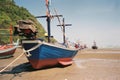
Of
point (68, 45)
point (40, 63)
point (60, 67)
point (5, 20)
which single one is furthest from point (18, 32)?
point (5, 20)

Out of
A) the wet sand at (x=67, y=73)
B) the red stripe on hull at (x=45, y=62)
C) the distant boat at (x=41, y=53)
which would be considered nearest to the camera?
the wet sand at (x=67, y=73)

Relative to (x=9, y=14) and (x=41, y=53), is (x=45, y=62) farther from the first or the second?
(x=9, y=14)

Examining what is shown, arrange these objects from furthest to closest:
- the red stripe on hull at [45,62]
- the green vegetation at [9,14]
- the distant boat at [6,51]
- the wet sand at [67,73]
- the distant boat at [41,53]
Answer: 1. the green vegetation at [9,14]
2. the distant boat at [6,51]
3. the red stripe on hull at [45,62]
4. the distant boat at [41,53]
5. the wet sand at [67,73]

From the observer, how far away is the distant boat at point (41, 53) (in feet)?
51.4

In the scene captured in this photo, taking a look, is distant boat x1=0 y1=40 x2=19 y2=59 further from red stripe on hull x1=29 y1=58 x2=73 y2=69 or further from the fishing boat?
the fishing boat

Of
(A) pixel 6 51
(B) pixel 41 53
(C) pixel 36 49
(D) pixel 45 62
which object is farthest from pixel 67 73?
(A) pixel 6 51

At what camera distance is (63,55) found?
61.9 ft

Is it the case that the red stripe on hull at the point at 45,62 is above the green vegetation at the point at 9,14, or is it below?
below

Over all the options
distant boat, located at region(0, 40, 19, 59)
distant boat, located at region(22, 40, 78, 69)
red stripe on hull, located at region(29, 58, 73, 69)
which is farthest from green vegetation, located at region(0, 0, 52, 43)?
distant boat, located at region(22, 40, 78, 69)

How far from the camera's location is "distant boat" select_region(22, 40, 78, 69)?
15.7 meters

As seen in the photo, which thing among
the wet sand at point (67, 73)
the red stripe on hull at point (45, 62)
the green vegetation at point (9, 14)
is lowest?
the wet sand at point (67, 73)

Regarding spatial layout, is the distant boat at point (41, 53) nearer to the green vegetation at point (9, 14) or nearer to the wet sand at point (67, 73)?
the wet sand at point (67, 73)

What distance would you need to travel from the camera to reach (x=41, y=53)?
16109 mm

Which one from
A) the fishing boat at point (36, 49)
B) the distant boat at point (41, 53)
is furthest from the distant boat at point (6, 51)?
the fishing boat at point (36, 49)
